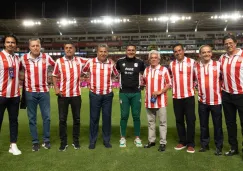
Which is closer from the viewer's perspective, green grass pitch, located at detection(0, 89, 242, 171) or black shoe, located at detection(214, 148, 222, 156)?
green grass pitch, located at detection(0, 89, 242, 171)

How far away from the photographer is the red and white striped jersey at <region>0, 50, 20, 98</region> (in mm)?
3879

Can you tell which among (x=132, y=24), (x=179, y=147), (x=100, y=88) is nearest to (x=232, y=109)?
(x=179, y=147)

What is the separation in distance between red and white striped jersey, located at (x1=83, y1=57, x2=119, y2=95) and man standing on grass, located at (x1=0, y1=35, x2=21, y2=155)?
1222 millimetres

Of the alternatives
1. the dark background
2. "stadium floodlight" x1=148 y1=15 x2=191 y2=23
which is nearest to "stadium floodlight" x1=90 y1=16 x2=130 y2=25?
the dark background

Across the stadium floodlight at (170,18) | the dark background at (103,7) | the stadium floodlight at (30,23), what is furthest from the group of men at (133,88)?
the stadium floodlight at (30,23)

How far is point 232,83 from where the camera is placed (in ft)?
12.1

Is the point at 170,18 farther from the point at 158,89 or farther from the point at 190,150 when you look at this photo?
the point at 190,150

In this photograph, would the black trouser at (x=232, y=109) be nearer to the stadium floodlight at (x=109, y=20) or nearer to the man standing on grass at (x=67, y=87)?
the man standing on grass at (x=67, y=87)

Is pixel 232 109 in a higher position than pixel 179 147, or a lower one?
higher

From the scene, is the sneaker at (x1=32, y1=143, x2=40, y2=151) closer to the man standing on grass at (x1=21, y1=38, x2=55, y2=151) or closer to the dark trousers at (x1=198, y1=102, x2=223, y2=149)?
the man standing on grass at (x1=21, y1=38, x2=55, y2=151)

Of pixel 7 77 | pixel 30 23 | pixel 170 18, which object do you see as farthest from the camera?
pixel 30 23

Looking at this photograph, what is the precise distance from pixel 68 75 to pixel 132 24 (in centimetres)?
2532

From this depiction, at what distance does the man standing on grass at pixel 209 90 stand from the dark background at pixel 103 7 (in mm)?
23042

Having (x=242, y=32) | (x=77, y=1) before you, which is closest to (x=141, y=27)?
(x=77, y=1)
